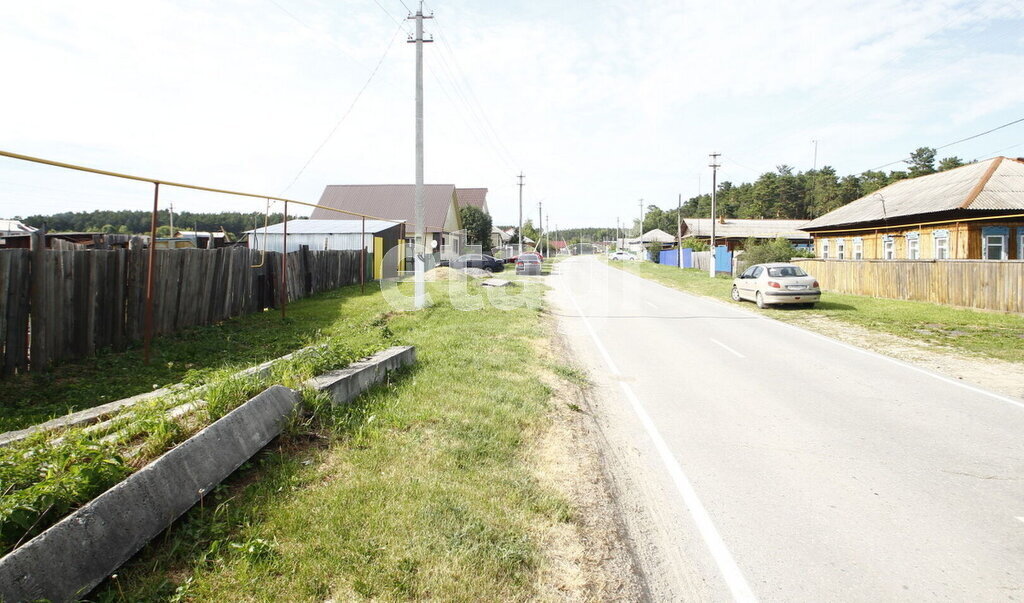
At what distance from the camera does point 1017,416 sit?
256 inches


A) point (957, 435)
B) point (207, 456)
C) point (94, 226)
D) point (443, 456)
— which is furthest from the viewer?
point (94, 226)

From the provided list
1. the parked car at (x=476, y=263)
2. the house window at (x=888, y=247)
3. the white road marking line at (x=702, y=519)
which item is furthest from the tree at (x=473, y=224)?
the white road marking line at (x=702, y=519)

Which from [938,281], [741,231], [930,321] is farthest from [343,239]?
[741,231]

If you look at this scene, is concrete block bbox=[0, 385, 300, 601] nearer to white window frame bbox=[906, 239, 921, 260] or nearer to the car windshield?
the car windshield

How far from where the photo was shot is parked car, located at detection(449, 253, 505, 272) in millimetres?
40125

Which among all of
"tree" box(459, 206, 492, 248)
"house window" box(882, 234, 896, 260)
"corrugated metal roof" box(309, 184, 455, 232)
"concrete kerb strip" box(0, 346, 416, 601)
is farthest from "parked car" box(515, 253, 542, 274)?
"concrete kerb strip" box(0, 346, 416, 601)

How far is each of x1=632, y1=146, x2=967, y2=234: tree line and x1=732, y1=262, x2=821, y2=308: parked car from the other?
192ft

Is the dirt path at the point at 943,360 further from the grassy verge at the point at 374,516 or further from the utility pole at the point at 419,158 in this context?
the utility pole at the point at 419,158

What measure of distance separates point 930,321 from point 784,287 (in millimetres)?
3938

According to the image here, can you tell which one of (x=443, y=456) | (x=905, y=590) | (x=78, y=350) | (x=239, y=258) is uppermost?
(x=239, y=258)

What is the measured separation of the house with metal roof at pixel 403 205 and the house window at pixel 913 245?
31.2 meters

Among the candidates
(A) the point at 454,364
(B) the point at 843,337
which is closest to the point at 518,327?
(A) the point at 454,364

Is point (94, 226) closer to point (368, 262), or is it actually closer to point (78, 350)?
point (78, 350)

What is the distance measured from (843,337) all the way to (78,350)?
14.3 m
